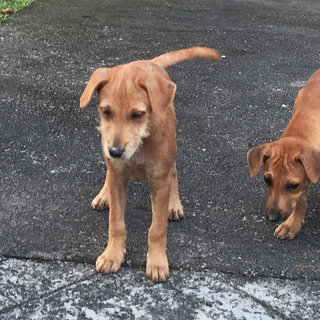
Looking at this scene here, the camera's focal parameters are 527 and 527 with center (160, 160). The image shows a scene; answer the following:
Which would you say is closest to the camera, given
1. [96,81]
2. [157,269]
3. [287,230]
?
[96,81]

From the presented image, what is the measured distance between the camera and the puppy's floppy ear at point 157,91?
11.0 feet

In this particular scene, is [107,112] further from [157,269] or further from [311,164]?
[311,164]

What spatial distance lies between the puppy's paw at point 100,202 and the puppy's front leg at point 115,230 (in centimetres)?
62

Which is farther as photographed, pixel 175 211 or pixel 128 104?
pixel 175 211

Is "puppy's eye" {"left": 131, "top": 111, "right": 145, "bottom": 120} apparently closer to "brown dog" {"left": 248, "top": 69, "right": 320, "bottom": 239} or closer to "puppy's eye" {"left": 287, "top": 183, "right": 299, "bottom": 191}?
"brown dog" {"left": 248, "top": 69, "right": 320, "bottom": 239}

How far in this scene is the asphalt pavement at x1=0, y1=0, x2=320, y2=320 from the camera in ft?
12.1

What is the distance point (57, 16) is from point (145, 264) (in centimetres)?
808

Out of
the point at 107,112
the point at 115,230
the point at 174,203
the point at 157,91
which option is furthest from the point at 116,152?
the point at 174,203

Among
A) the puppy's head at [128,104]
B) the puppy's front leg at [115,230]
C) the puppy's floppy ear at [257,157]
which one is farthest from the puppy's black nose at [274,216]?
the puppy's head at [128,104]

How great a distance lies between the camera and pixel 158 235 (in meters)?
3.93

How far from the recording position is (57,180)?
504cm

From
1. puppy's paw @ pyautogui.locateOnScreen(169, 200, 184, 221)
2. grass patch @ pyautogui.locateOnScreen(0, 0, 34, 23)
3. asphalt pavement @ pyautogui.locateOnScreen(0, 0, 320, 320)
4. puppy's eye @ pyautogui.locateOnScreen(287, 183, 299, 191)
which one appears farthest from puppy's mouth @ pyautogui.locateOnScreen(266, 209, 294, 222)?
grass patch @ pyautogui.locateOnScreen(0, 0, 34, 23)

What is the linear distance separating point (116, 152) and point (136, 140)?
0.18 meters

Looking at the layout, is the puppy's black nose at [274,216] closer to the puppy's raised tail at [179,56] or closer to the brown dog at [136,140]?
the brown dog at [136,140]
